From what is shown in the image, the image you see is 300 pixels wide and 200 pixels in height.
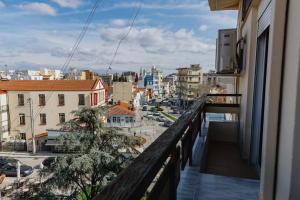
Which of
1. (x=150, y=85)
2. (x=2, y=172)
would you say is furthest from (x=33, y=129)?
(x=150, y=85)

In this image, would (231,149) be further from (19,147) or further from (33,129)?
(19,147)

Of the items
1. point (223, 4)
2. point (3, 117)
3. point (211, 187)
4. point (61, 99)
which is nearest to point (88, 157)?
point (211, 187)

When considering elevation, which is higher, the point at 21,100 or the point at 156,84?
the point at 156,84

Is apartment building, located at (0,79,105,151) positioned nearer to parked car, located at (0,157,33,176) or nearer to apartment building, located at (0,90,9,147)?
apartment building, located at (0,90,9,147)

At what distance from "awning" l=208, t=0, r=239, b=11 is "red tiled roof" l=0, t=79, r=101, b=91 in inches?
422

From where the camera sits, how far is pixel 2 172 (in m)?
12.4

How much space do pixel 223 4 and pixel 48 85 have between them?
13062mm

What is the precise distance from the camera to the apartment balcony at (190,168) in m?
0.66

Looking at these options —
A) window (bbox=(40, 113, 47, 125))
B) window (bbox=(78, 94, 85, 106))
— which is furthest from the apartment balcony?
window (bbox=(40, 113, 47, 125))

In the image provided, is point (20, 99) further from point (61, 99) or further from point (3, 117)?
point (61, 99)

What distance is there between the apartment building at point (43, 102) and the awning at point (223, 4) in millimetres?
10685

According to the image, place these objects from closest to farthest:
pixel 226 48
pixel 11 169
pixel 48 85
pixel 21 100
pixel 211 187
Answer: pixel 211 187 → pixel 226 48 → pixel 11 169 → pixel 48 85 → pixel 21 100

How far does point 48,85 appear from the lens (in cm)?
1603

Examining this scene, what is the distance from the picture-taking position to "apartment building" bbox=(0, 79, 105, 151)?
15.8m
